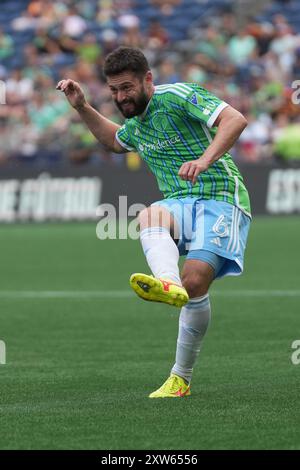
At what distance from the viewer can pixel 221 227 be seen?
6867 millimetres

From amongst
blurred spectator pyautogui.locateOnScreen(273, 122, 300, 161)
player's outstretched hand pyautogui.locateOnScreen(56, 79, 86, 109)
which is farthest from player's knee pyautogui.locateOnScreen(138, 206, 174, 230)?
blurred spectator pyautogui.locateOnScreen(273, 122, 300, 161)

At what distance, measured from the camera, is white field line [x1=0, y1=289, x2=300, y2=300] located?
12.6 metres

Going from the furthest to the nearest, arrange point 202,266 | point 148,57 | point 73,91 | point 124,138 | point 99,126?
point 148,57 → point 99,126 → point 124,138 → point 73,91 → point 202,266

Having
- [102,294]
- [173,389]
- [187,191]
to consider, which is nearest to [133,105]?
[187,191]

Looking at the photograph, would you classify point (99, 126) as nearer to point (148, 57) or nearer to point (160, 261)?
point (160, 261)

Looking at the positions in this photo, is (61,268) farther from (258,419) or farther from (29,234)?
(258,419)

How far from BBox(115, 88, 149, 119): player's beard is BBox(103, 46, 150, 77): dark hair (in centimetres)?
13

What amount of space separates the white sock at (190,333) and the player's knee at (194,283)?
0.14m

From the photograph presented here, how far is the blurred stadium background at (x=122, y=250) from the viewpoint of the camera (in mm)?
Result: 6105

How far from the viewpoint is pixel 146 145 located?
23.6ft

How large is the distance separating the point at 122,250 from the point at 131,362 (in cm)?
1040

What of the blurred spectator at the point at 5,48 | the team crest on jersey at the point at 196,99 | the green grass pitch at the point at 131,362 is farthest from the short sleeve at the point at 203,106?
the blurred spectator at the point at 5,48

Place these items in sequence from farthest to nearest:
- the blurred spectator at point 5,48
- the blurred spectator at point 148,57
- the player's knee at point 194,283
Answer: the blurred spectator at point 5,48 → the blurred spectator at point 148,57 → the player's knee at point 194,283

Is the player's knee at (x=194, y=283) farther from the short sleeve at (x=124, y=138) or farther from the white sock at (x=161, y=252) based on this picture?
the short sleeve at (x=124, y=138)
